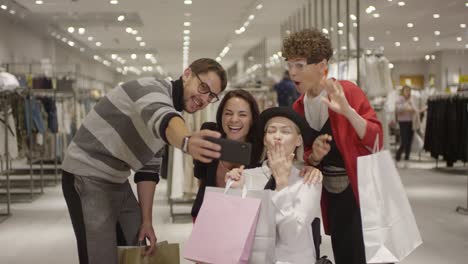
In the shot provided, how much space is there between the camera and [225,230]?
2246 millimetres

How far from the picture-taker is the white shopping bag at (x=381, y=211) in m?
2.41

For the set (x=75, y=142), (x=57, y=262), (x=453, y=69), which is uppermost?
(x=453, y=69)

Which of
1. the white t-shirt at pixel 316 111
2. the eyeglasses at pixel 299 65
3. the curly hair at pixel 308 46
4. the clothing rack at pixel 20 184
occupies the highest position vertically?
the curly hair at pixel 308 46

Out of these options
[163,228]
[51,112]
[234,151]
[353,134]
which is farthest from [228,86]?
[234,151]

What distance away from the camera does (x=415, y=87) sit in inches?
648

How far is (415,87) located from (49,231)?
11.9 metres

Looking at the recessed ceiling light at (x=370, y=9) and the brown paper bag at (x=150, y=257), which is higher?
the recessed ceiling light at (x=370, y=9)

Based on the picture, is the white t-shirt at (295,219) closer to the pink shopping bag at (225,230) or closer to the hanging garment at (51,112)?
the pink shopping bag at (225,230)

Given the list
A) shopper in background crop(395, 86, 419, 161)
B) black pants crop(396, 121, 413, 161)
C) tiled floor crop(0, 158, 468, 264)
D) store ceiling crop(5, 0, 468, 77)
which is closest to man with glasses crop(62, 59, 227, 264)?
tiled floor crop(0, 158, 468, 264)

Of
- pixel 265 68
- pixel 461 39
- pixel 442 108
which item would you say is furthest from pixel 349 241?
pixel 265 68

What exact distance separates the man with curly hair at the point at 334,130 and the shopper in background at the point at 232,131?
0.20 metres

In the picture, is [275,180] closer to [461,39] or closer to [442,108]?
[461,39]

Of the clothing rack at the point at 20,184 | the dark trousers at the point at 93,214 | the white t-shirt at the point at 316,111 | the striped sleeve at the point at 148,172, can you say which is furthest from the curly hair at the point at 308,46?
the clothing rack at the point at 20,184

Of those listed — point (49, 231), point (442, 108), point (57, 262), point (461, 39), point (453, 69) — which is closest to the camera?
point (57, 262)
